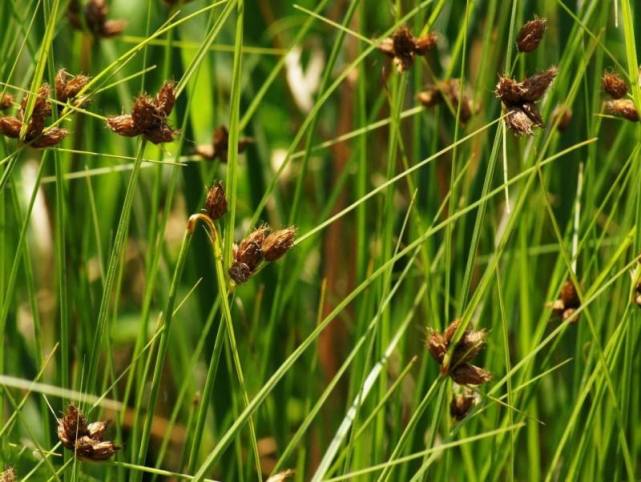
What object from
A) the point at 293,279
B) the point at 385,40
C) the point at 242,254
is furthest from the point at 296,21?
the point at 242,254

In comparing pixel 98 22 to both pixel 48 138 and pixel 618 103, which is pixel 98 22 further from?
pixel 618 103

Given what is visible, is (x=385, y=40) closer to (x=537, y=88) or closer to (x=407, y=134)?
(x=537, y=88)

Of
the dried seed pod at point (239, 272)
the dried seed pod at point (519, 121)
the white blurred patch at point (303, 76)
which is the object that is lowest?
the white blurred patch at point (303, 76)

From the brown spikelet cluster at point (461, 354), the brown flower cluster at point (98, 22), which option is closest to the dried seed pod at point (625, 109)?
the brown spikelet cluster at point (461, 354)

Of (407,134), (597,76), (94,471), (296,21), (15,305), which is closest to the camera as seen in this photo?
(597,76)

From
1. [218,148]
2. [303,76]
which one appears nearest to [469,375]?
[218,148]

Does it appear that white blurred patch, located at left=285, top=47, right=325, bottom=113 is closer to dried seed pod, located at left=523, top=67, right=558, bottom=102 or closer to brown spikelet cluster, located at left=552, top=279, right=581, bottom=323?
brown spikelet cluster, located at left=552, top=279, right=581, bottom=323

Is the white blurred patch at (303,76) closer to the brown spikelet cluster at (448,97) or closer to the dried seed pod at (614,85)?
the brown spikelet cluster at (448,97)
